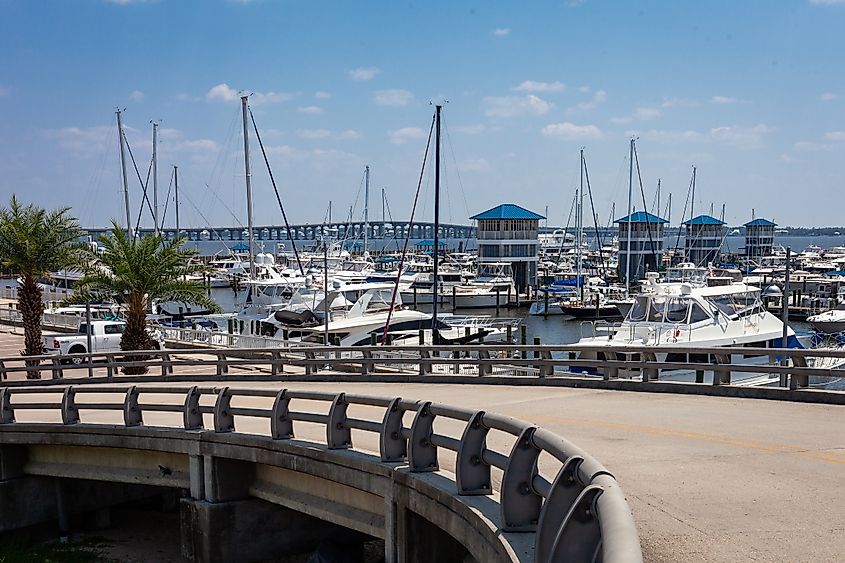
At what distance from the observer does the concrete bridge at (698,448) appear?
748 centimetres

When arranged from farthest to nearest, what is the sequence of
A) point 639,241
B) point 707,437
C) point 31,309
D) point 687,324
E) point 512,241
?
point 639,241
point 512,241
point 687,324
point 31,309
point 707,437

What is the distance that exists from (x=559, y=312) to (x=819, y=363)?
51.7 m

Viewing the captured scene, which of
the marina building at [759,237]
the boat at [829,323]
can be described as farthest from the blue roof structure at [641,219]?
the boat at [829,323]

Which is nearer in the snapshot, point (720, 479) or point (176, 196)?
point (720, 479)

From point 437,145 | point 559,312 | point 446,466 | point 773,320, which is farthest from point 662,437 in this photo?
point 559,312

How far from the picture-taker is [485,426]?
8.37 m

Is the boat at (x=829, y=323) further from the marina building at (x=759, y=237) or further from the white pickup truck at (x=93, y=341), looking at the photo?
the marina building at (x=759, y=237)

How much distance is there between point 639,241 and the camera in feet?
346

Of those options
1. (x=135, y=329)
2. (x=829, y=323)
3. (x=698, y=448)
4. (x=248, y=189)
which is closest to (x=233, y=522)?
(x=698, y=448)

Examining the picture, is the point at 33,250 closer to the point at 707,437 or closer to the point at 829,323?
the point at 707,437

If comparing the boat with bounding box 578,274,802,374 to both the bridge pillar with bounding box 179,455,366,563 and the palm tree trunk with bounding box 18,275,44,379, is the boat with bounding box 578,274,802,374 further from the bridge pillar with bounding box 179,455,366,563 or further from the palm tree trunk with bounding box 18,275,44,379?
the palm tree trunk with bounding box 18,275,44,379

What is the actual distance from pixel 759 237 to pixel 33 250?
132 metres

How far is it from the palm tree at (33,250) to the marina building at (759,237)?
12836cm

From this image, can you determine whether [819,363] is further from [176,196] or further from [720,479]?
[176,196]
